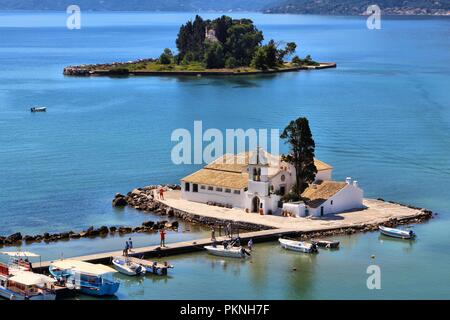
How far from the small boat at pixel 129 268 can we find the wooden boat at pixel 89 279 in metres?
1.61

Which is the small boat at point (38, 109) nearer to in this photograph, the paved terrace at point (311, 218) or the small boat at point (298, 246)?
the paved terrace at point (311, 218)

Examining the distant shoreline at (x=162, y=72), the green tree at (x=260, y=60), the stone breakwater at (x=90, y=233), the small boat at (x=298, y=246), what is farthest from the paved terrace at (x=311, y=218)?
the green tree at (x=260, y=60)

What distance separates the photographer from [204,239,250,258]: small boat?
145 feet

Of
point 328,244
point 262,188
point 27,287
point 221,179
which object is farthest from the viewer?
point 221,179

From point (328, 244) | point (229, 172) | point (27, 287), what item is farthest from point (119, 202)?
point (27, 287)

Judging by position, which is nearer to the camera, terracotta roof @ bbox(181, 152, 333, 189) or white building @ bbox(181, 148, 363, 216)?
white building @ bbox(181, 148, 363, 216)

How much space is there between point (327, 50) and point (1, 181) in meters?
139

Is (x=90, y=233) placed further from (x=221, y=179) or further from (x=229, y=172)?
(x=229, y=172)

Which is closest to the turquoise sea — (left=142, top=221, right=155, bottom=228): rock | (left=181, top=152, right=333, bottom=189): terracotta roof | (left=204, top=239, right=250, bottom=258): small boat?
(left=204, top=239, right=250, bottom=258): small boat

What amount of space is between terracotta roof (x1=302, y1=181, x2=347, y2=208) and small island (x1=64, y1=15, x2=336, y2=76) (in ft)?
275

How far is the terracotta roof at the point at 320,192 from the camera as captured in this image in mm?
50281

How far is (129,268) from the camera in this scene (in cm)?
4138

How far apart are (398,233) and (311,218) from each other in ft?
14.6

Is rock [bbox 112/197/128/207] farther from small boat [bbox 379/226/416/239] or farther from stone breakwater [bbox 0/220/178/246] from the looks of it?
small boat [bbox 379/226/416/239]
